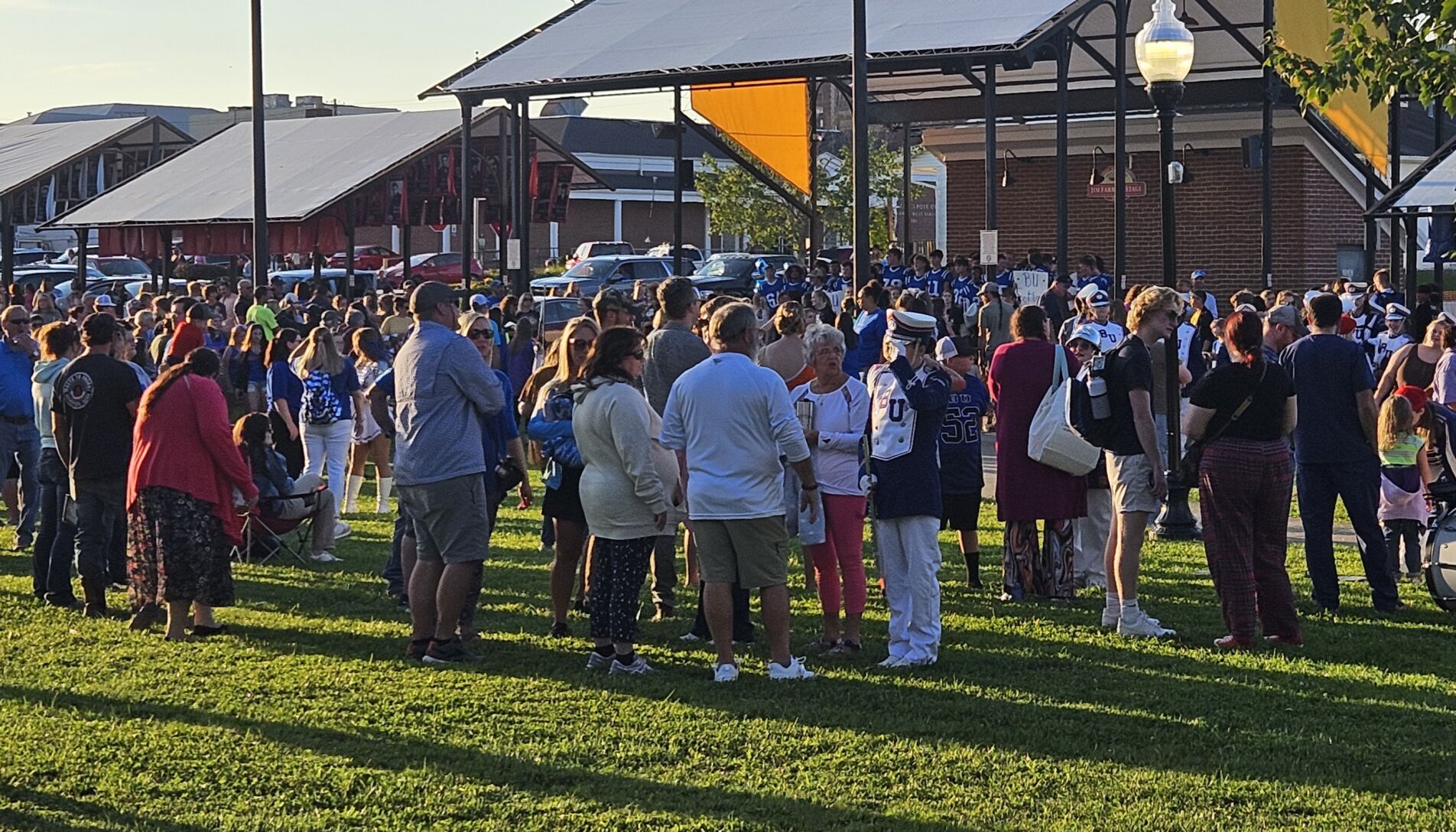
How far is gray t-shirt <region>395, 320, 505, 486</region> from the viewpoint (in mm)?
8938

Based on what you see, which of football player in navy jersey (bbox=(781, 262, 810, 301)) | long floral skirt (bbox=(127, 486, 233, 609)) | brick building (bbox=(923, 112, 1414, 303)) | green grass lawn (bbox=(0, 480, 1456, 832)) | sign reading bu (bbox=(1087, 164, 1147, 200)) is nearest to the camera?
green grass lawn (bbox=(0, 480, 1456, 832))

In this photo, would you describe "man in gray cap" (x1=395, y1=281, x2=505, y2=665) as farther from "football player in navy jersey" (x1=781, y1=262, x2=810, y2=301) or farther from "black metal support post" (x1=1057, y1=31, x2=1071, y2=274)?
"black metal support post" (x1=1057, y1=31, x2=1071, y2=274)

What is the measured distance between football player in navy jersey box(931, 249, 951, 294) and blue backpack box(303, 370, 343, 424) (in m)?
13.4

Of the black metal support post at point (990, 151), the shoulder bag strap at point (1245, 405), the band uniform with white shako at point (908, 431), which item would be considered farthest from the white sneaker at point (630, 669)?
the black metal support post at point (990, 151)

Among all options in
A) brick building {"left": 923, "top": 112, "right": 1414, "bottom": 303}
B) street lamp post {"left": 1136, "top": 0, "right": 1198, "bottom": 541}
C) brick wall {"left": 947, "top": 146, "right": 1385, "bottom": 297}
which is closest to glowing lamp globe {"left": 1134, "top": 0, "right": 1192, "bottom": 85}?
street lamp post {"left": 1136, "top": 0, "right": 1198, "bottom": 541}

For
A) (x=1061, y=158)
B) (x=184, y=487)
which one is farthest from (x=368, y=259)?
(x=184, y=487)

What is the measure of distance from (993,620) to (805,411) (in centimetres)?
203

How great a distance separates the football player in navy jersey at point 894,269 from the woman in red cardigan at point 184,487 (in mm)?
16684

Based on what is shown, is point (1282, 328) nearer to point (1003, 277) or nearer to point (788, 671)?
point (788, 671)

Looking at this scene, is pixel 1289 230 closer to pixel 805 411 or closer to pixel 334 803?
pixel 805 411

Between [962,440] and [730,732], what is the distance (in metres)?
3.83

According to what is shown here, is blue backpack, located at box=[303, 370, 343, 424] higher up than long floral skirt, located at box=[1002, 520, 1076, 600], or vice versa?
blue backpack, located at box=[303, 370, 343, 424]

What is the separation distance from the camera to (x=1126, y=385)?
9414 millimetres

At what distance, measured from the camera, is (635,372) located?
348 inches
